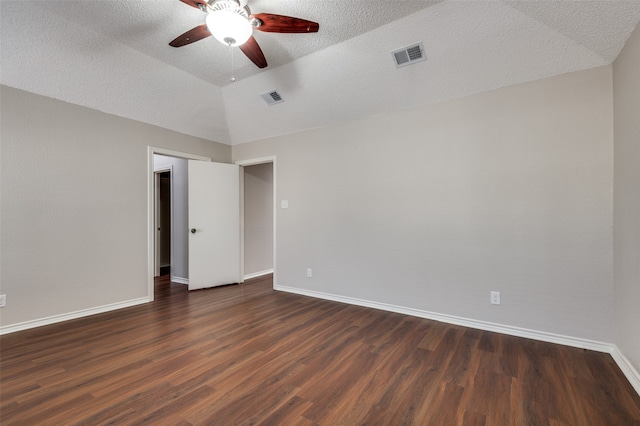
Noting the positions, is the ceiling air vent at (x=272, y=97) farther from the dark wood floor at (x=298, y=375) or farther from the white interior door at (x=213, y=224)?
the dark wood floor at (x=298, y=375)

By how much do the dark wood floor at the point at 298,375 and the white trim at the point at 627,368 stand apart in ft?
0.16

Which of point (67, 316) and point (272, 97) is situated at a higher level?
point (272, 97)

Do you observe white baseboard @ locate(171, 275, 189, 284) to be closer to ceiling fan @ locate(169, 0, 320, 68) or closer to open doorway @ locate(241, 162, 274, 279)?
open doorway @ locate(241, 162, 274, 279)

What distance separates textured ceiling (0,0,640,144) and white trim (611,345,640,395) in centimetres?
236

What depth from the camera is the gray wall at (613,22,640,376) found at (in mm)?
1891

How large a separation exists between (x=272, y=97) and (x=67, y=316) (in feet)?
11.4

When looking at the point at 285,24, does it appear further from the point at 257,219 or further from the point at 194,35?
the point at 257,219

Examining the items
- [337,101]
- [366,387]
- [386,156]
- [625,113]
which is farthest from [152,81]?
[625,113]

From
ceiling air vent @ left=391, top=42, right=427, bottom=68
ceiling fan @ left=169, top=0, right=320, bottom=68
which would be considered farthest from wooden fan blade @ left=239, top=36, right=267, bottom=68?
ceiling air vent @ left=391, top=42, right=427, bottom=68

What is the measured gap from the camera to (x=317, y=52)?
2.95 m

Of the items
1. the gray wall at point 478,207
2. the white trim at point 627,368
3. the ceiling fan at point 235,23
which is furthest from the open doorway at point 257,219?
the white trim at point 627,368

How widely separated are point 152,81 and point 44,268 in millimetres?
2328

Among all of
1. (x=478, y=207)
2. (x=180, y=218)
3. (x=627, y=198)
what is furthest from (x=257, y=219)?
(x=627, y=198)

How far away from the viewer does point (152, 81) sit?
3252 mm
